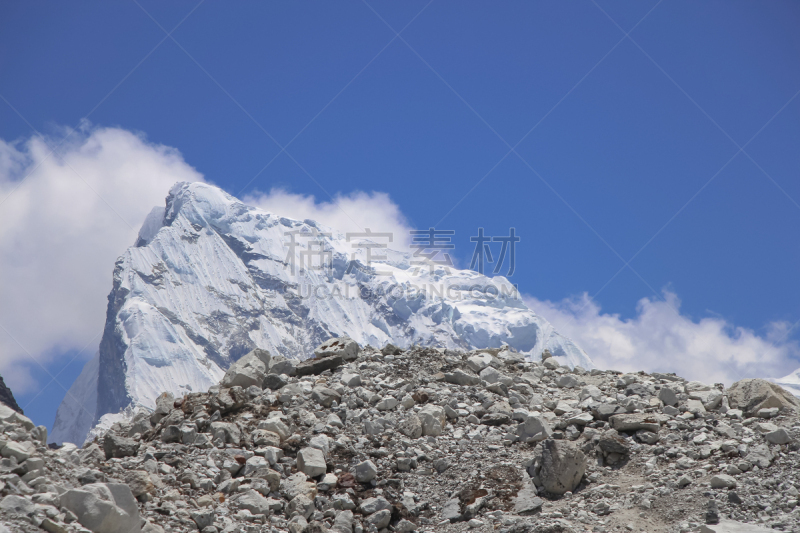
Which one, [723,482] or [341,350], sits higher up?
[341,350]

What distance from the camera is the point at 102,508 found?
5.84 meters

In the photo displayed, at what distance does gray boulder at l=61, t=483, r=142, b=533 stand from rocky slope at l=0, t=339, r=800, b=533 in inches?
0.6

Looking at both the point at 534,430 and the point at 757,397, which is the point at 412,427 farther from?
the point at 757,397

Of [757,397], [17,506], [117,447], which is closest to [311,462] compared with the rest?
[117,447]

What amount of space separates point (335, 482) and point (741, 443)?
20.3ft

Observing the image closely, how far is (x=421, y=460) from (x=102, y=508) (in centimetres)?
495

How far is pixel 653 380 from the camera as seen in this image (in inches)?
493

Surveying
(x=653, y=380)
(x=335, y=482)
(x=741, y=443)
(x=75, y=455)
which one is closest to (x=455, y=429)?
(x=335, y=482)

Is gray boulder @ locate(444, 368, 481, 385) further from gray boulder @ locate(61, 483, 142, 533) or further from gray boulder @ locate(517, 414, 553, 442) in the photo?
gray boulder @ locate(61, 483, 142, 533)

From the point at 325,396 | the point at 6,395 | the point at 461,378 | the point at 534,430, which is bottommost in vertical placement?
the point at 534,430

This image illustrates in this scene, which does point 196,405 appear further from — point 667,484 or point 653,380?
point 653,380

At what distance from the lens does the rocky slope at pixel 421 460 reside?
6672 mm

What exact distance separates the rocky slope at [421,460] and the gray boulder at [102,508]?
0.01 metres

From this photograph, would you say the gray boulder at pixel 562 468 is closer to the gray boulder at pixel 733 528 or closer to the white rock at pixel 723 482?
the white rock at pixel 723 482
